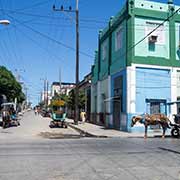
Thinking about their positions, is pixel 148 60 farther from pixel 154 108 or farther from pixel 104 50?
pixel 104 50

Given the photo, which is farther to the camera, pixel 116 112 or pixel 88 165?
pixel 116 112

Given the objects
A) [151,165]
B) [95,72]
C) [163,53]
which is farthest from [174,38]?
[151,165]

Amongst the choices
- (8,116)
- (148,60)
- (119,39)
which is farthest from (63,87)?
(148,60)

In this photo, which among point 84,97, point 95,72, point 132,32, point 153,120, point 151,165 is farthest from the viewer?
point 84,97

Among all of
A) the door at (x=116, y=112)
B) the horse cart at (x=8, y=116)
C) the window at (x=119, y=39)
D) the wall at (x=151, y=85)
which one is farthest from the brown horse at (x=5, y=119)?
the wall at (x=151, y=85)

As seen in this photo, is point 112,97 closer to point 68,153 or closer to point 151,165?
point 68,153

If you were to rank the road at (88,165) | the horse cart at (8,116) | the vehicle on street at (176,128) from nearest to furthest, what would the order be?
the road at (88,165) < the vehicle on street at (176,128) < the horse cart at (8,116)

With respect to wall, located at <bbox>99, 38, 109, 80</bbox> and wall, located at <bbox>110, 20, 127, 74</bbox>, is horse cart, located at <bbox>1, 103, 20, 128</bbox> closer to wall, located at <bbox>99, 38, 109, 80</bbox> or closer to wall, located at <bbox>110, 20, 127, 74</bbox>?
wall, located at <bbox>99, 38, 109, 80</bbox>

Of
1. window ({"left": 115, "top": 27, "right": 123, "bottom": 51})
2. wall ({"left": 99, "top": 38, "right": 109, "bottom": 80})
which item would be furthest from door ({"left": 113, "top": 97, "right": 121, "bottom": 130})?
wall ({"left": 99, "top": 38, "right": 109, "bottom": 80})

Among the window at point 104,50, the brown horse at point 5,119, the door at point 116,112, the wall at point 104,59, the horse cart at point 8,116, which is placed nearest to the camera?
the door at point 116,112

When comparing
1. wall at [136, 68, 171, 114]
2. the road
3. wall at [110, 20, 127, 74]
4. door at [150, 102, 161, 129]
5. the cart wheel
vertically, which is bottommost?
the road

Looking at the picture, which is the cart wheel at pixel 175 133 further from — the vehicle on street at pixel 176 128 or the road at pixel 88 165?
the road at pixel 88 165

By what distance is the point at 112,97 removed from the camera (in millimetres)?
35438

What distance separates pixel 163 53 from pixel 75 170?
21.9m
